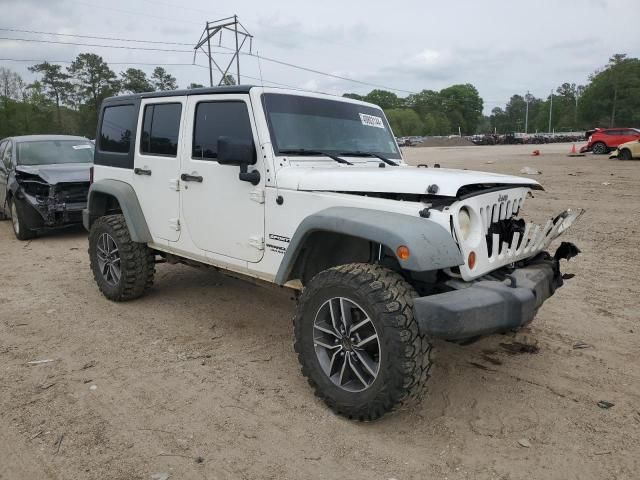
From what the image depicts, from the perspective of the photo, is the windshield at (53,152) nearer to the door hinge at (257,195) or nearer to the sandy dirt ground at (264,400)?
the sandy dirt ground at (264,400)

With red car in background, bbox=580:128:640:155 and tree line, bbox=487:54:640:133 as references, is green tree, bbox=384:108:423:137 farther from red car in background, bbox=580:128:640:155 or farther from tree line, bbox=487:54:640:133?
red car in background, bbox=580:128:640:155

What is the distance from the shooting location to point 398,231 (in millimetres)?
2861

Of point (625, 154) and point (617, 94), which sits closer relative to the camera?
point (625, 154)

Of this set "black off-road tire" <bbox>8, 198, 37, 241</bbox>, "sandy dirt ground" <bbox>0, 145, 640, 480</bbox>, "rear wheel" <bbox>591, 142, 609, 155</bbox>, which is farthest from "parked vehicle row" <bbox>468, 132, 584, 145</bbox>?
"sandy dirt ground" <bbox>0, 145, 640, 480</bbox>

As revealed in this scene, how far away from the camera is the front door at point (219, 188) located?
3838 millimetres

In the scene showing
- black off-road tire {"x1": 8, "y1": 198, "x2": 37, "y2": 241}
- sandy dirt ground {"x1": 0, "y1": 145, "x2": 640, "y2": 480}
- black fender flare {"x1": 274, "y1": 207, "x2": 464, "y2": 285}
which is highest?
black fender flare {"x1": 274, "y1": 207, "x2": 464, "y2": 285}

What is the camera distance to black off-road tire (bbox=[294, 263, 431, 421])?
2842 mm

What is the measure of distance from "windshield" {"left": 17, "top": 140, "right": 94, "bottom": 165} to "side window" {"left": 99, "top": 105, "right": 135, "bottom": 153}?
461 centimetres

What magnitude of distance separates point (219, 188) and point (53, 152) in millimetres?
7093

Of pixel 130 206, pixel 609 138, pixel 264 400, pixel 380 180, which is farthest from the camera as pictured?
pixel 609 138

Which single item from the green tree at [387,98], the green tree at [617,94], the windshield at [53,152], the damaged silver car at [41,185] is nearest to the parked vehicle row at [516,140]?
the green tree at [617,94]

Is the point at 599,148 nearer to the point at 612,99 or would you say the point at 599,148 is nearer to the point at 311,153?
the point at 311,153

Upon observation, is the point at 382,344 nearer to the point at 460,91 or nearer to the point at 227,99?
the point at 227,99

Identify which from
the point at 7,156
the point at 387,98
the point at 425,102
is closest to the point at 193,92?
the point at 7,156
